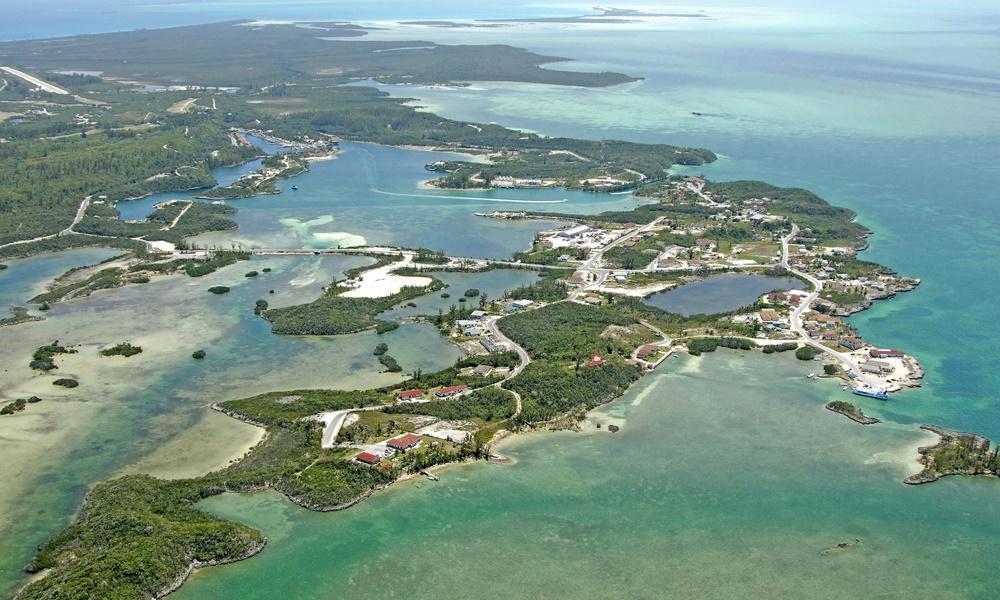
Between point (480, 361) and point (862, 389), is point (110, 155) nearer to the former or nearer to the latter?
point (480, 361)

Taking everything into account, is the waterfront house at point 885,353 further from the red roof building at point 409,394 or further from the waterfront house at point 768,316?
→ the red roof building at point 409,394

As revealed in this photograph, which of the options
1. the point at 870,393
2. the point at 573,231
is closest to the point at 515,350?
the point at 870,393

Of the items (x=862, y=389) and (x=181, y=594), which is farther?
(x=862, y=389)

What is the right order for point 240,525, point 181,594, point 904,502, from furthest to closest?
point 904,502 < point 240,525 < point 181,594

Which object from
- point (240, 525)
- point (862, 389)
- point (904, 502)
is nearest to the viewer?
point (240, 525)

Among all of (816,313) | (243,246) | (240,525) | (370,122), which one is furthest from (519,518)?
(370,122)

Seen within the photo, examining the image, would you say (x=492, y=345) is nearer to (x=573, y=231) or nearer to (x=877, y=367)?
(x=877, y=367)

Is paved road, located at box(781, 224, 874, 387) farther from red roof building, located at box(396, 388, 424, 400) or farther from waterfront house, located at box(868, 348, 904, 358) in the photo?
red roof building, located at box(396, 388, 424, 400)

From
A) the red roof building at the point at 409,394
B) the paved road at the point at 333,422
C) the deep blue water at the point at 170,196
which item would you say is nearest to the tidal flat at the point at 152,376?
the red roof building at the point at 409,394

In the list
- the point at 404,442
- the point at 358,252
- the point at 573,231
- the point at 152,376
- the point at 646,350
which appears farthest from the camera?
→ the point at 573,231
